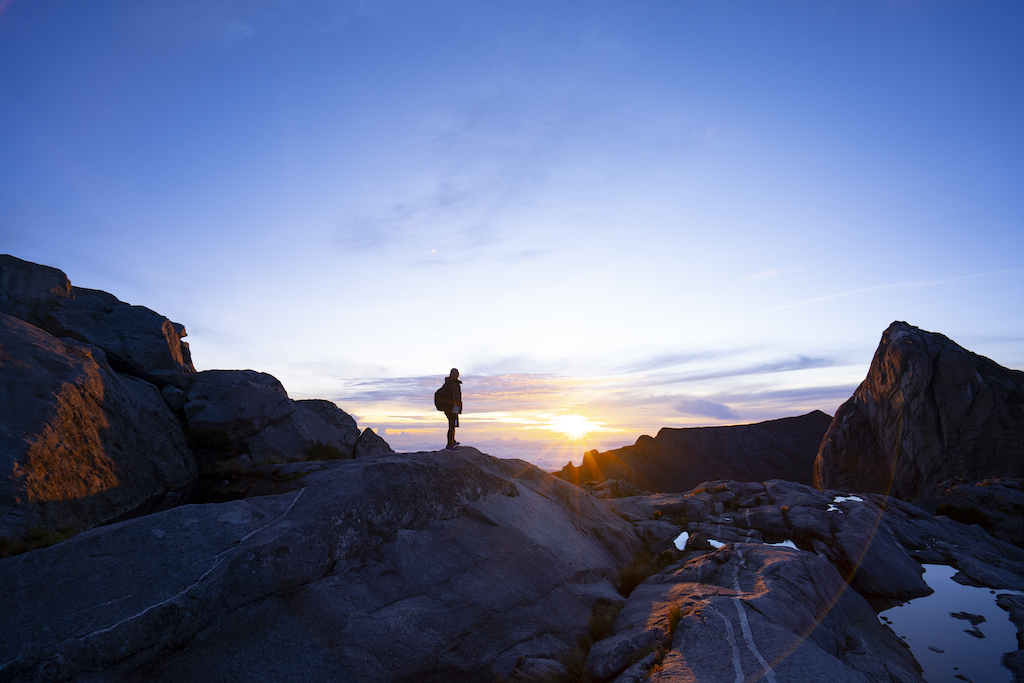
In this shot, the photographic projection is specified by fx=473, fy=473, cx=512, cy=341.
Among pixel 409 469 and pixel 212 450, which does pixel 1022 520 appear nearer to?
pixel 409 469

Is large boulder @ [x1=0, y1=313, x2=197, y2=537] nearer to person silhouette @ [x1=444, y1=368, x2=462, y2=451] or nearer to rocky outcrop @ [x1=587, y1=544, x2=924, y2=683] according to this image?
person silhouette @ [x1=444, y1=368, x2=462, y2=451]

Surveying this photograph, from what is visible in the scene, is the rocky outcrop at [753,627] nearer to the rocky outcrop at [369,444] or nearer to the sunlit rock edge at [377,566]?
the sunlit rock edge at [377,566]

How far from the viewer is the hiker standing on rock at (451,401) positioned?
18.9 meters

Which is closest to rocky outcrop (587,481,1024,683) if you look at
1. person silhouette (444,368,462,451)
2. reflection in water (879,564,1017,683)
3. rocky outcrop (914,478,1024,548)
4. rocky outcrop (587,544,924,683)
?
rocky outcrop (587,544,924,683)

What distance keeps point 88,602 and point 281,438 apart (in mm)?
21172

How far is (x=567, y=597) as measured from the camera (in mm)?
13602

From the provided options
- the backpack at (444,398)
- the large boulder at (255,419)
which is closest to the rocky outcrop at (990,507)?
the backpack at (444,398)

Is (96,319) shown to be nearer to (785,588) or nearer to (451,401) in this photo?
(451,401)

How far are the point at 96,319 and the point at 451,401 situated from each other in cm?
2424

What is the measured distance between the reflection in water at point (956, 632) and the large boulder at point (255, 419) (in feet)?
90.4

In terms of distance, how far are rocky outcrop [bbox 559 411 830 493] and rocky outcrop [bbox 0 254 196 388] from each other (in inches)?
2535

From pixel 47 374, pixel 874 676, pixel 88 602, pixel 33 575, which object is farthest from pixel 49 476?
pixel 874 676

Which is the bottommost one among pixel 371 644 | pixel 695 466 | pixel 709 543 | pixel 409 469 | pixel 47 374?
pixel 695 466

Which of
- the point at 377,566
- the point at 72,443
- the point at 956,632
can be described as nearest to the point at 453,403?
the point at 377,566
